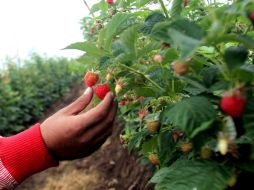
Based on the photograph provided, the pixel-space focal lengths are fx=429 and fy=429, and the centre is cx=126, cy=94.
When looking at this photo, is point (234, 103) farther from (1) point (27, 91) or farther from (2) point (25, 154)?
(1) point (27, 91)

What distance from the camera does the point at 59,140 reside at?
1394mm

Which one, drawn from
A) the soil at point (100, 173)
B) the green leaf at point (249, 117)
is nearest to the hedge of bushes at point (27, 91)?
the soil at point (100, 173)

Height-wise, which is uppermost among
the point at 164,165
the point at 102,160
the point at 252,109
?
the point at 252,109

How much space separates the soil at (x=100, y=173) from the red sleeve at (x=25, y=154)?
1.31 meters

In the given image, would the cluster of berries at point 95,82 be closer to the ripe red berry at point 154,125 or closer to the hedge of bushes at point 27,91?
the ripe red berry at point 154,125

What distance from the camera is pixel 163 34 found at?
2.86 ft

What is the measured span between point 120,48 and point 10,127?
4.99 meters

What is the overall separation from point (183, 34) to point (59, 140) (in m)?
0.79

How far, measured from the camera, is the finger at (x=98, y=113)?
4.15 feet

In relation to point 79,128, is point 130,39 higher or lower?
higher

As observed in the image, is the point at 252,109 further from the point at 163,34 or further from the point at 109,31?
the point at 109,31

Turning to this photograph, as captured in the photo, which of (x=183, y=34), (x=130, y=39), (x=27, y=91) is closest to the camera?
(x=183, y=34)

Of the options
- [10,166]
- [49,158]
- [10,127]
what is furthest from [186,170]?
[10,127]

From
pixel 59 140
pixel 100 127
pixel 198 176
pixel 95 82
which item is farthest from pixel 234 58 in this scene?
pixel 59 140
